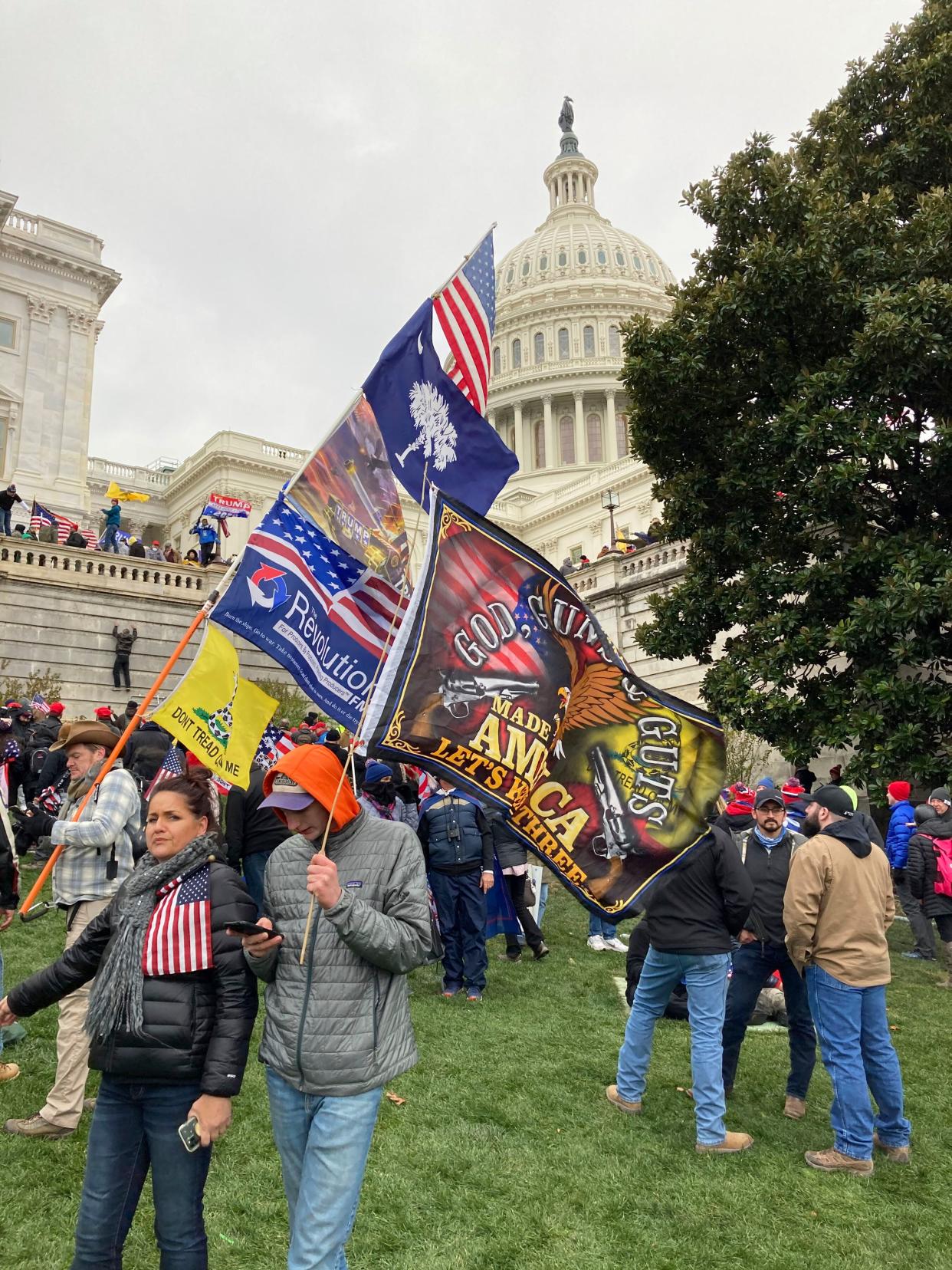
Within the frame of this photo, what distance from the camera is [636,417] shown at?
14.8 metres

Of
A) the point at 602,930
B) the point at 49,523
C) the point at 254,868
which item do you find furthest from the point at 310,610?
the point at 49,523

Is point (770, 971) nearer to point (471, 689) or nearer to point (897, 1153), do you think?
point (897, 1153)

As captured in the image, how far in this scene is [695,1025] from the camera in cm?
547

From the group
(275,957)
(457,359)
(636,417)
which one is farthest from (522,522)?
(275,957)

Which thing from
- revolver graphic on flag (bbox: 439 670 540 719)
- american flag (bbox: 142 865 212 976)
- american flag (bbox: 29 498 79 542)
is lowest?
american flag (bbox: 142 865 212 976)

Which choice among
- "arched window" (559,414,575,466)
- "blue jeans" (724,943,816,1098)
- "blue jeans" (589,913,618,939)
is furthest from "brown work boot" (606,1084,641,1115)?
"arched window" (559,414,575,466)

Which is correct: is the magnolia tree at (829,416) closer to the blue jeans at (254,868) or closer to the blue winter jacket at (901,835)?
the blue winter jacket at (901,835)

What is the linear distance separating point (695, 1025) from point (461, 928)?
10.4ft

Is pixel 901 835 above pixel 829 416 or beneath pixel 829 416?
beneath

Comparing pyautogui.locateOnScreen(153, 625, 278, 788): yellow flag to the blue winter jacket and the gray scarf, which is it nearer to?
the gray scarf

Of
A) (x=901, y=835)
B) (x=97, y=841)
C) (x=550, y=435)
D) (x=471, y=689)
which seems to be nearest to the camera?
(x=471, y=689)

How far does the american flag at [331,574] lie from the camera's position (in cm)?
658

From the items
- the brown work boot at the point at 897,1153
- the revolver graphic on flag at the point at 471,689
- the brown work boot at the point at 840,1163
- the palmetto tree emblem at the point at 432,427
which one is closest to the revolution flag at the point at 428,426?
the palmetto tree emblem at the point at 432,427

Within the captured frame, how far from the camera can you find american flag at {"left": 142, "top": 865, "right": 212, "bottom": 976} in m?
3.15
